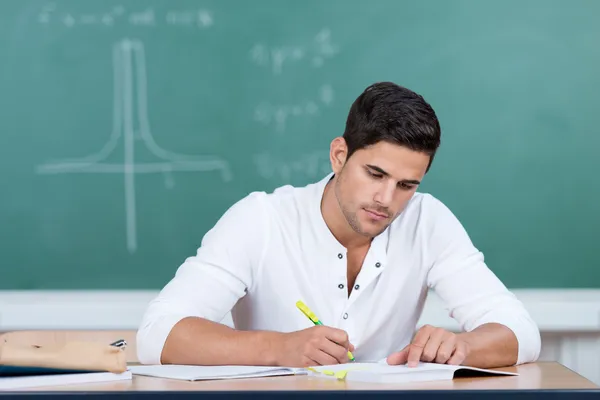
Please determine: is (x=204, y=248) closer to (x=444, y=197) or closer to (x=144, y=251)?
(x=144, y=251)

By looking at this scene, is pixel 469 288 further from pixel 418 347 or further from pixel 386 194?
pixel 418 347

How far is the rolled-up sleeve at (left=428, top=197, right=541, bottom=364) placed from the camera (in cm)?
181

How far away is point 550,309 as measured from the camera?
279cm

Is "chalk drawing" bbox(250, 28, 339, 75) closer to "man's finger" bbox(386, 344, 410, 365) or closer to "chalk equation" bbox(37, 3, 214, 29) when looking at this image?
"chalk equation" bbox(37, 3, 214, 29)

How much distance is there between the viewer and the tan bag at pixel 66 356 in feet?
4.39

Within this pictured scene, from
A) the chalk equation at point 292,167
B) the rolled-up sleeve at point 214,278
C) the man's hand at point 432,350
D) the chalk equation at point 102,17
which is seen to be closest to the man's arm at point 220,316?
the rolled-up sleeve at point 214,278

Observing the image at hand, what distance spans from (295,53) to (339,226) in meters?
1.08

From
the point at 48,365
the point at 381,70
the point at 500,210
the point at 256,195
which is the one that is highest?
the point at 381,70

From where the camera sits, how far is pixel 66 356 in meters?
1.34

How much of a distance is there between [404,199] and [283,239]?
1.08 feet

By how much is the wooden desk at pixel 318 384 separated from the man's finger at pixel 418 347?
115 mm

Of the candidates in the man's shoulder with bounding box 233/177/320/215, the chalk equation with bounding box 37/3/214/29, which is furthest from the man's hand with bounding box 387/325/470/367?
the chalk equation with bounding box 37/3/214/29

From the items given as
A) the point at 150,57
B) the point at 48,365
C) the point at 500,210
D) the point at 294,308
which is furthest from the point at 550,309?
the point at 48,365

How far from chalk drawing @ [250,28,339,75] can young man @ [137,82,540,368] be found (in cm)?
92
